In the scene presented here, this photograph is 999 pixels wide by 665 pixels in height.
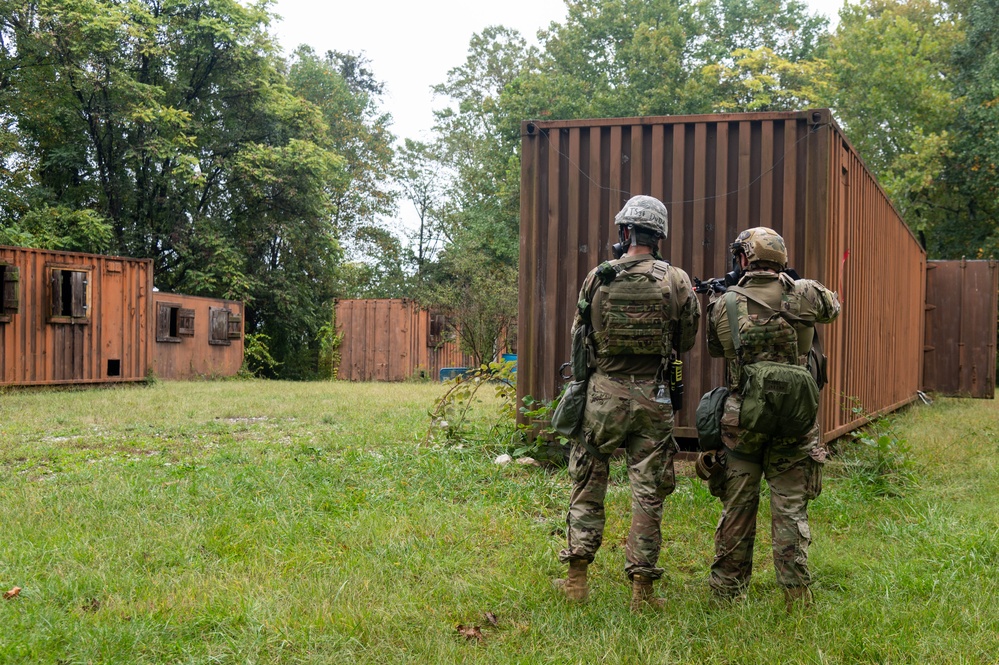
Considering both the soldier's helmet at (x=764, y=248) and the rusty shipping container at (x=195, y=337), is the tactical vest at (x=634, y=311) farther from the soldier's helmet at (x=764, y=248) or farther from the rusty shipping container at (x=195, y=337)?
the rusty shipping container at (x=195, y=337)

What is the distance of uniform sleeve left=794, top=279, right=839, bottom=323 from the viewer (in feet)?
13.1

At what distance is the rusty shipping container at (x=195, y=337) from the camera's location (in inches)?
827

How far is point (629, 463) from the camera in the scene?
4.13 meters

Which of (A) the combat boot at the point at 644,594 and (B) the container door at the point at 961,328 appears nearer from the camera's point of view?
(A) the combat boot at the point at 644,594

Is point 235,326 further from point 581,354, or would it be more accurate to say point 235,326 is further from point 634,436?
point 634,436

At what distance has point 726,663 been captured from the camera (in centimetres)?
321

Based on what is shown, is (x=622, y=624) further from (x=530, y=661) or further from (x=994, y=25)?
(x=994, y=25)

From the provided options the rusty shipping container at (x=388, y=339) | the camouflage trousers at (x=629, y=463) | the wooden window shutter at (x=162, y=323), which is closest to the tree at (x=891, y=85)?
the rusty shipping container at (x=388, y=339)

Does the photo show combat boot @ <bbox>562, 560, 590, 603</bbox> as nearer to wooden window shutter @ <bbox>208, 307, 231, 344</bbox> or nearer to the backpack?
the backpack

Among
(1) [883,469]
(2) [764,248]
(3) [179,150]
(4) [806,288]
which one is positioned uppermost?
(3) [179,150]

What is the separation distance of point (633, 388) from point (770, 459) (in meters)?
0.71

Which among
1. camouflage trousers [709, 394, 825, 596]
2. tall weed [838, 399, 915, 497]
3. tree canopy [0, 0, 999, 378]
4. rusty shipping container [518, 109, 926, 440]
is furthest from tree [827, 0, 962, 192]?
camouflage trousers [709, 394, 825, 596]

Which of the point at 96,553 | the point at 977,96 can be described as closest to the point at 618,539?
the point at 96,553

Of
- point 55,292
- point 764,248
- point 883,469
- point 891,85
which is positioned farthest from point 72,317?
point 891,85
